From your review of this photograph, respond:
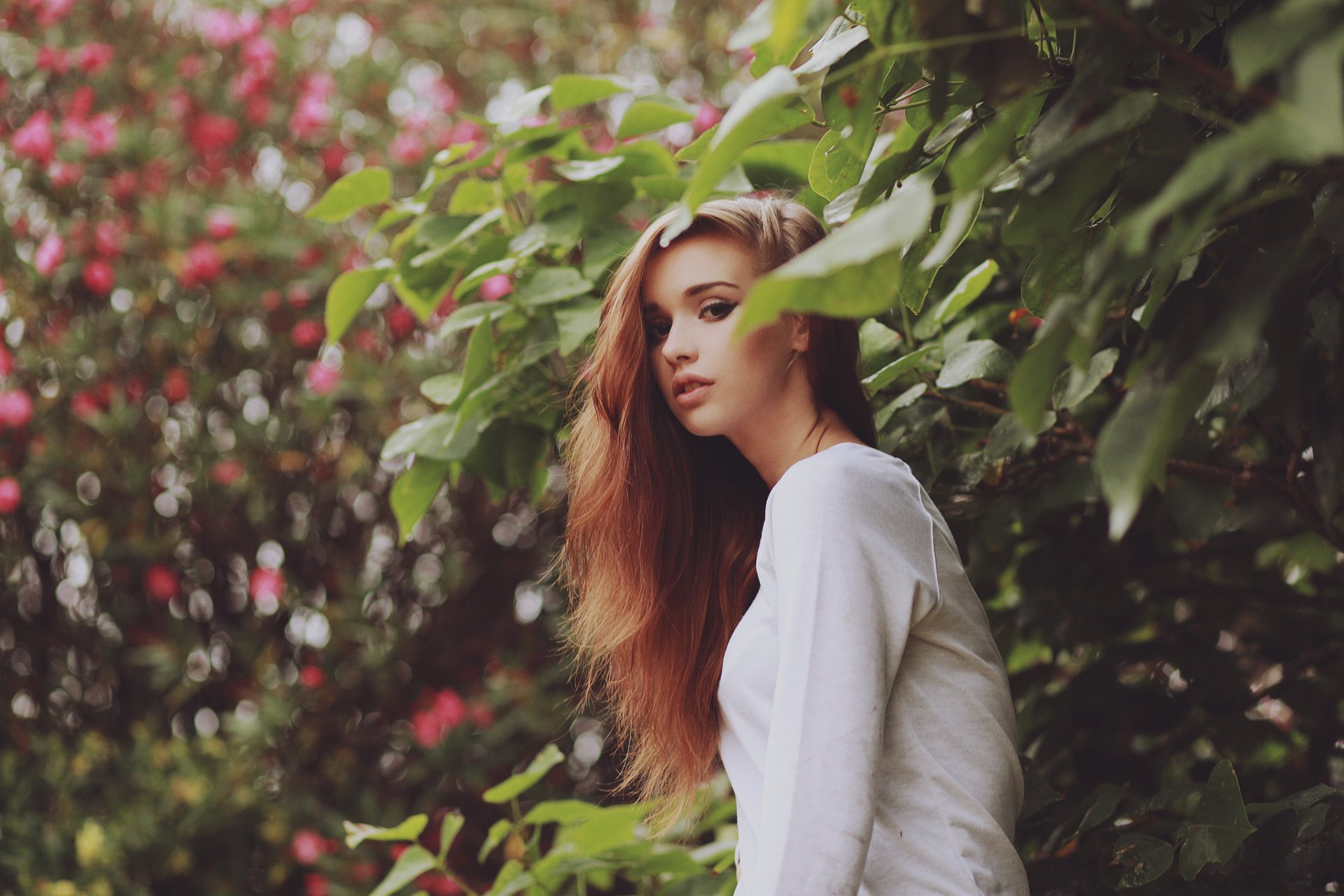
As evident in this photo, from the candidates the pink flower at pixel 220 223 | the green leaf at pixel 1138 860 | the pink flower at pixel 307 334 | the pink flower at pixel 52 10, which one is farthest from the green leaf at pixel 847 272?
the pink flower at pixel 52 10

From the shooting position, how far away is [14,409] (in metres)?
2.83

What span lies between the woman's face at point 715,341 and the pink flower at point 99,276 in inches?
83.0

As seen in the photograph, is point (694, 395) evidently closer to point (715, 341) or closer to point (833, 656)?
point (715, 341)

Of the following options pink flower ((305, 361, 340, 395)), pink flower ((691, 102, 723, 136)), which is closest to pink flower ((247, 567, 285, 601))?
pink flower ((305, 361, 340, 395))

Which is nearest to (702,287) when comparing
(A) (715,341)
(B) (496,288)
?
(A) (715,341)

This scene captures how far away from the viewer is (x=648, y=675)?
4.97 ft

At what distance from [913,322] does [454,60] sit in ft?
8.10

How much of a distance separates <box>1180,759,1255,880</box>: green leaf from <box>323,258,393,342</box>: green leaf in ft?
3.85

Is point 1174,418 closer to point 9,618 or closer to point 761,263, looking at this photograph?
point 761,263

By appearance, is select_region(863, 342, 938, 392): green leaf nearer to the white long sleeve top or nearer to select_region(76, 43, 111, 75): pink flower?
the white long sleeve top

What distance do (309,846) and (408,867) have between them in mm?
1193

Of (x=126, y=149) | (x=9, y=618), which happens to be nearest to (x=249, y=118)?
(x=126, y=149)

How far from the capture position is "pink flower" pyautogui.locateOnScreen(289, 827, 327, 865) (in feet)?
8.50

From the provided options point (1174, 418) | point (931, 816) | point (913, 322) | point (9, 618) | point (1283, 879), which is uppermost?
point (1174, 418)
